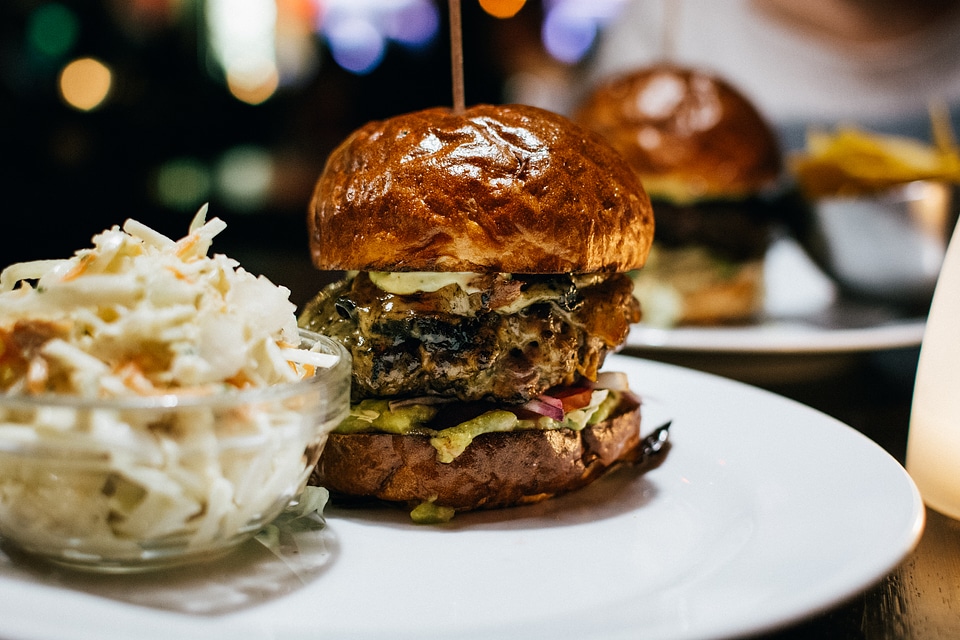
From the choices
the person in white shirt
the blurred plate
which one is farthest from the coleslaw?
the person in white shirt

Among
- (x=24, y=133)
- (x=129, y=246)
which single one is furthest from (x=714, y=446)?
(x=24, y=133)

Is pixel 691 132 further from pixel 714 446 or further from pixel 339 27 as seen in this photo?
pixel 339 27

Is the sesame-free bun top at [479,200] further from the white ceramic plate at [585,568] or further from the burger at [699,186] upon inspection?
the burger at [699,186]

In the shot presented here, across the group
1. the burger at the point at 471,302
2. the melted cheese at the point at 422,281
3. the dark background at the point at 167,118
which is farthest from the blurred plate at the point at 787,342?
the dark background at the point at 167,118

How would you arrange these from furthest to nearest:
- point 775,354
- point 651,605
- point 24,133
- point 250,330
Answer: point 24,133 < point 775,354 < point 250,330 < point 651,605

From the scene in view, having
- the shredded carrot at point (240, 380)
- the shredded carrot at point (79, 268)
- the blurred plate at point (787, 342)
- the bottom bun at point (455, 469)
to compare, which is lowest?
the blurred plate at point (787, 342)

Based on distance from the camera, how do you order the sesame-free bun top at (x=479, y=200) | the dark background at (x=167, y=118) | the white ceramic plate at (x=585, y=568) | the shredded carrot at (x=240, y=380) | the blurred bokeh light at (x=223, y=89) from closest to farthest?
the white ceramic plate at (x=585, y=568), the shredded carrot at (x=240, y=380), the sesame-free bun top at (x=479, y=200), the dark background at (x=167, y=118), the blurred bokeh light at (x=223, y=89)

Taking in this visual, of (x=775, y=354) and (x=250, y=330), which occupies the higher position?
(x=250, y=330)

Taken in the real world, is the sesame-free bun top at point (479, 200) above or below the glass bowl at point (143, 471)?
above

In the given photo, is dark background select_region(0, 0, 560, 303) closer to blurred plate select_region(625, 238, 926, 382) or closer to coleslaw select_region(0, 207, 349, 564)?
blurred plate select_region(625, 238, 926, 382)
